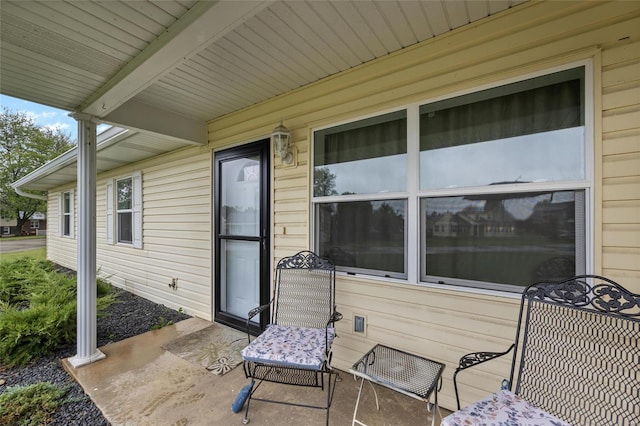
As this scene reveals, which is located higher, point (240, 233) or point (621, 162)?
point (621, 162)

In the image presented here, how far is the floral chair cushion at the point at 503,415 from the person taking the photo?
4.01 feet

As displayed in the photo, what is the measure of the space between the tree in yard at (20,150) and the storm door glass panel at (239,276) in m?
17.9

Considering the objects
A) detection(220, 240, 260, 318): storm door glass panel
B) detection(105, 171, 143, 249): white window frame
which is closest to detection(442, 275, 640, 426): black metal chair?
detection(220, 240, 260, 318): storm door glass panel

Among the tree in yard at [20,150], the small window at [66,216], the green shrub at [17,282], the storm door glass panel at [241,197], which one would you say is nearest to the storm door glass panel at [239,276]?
the storm door glass panel at [241,197]

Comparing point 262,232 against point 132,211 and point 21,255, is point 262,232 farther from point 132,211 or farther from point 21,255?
point 21,255

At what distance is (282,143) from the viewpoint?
2760mm

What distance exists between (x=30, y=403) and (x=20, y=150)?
785 inches

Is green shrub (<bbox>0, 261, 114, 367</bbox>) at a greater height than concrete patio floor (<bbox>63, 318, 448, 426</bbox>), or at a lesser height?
greater

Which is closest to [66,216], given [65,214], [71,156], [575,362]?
[65,214]

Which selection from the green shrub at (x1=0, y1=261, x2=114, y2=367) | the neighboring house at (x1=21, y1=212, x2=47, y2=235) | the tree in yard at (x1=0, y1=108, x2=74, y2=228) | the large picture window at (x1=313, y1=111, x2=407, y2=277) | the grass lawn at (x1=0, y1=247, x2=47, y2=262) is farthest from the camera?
the neighboring house at (x1=21, y1=212, x2=47, y2=235)

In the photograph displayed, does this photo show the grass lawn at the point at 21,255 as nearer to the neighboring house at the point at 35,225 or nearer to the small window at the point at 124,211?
the small window at the point at 124,211

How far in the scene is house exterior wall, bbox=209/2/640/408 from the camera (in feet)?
4.85

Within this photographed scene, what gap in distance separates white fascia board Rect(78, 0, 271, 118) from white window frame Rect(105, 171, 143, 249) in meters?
2.95

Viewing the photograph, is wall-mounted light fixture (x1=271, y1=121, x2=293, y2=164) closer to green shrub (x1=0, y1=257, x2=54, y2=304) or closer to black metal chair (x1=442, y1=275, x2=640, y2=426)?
black metal chair (x1=442, y1=275, x2=640, y2=426)
